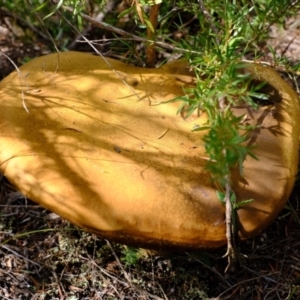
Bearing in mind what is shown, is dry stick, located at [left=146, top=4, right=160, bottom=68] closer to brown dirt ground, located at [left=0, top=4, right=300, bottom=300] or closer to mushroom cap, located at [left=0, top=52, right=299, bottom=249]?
mushroom cap, located at [left=0, top=52, right=299, bottom=249]

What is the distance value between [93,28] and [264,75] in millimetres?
1320

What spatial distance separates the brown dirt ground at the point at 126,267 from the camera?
2303 millimetres

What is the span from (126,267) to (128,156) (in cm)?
69

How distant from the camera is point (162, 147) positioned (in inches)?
79.4

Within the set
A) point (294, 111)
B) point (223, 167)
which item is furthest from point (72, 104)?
point (294, 111)

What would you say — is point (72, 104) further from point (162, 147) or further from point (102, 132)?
point (162, 147)

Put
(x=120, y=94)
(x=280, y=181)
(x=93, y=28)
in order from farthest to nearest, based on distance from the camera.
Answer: (x=93, y=28)
(x=120, y=94)
(x=280, y=181)

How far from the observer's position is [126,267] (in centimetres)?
239

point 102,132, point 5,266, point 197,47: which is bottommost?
point 5,266

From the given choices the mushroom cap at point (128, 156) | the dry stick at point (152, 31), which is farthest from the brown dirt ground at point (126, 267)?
the dry stick at point (152, 31)

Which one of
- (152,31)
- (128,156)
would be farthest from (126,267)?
(152,31)

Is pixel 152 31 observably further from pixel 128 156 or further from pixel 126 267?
pixel 126 267

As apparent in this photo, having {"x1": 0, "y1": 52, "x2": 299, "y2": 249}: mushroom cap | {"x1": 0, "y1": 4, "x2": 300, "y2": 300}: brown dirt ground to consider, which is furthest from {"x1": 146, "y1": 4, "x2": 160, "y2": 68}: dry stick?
{"x1": 0, "y1": 4, "x2": 300, "y2": 300}: brown dirt ground

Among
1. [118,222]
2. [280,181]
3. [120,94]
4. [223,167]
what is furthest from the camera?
[120,94]
